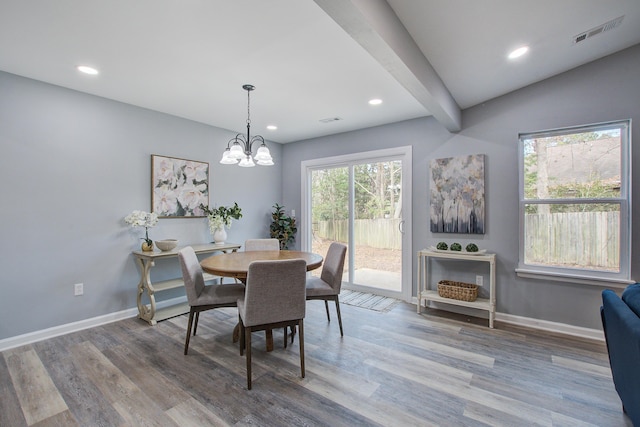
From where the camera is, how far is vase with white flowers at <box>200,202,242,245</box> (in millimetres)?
3959

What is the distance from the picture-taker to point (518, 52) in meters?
2.35

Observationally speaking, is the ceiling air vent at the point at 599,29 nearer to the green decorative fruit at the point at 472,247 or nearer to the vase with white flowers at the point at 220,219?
the green decorative fruit at the point at 472,247

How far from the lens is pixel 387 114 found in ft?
12.3

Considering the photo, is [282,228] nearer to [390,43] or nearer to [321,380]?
[321,380]

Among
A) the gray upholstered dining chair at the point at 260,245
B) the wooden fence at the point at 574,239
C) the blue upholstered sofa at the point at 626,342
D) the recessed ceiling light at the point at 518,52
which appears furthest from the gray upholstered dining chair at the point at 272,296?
the wooden fence at the point at 574,239

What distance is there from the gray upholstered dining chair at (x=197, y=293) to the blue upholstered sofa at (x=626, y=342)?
2.49 metres

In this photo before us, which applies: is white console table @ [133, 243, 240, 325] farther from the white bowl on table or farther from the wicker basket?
the wicker basket

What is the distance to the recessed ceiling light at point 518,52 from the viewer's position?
2300mm

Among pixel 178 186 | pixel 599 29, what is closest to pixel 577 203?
pixel 599 29

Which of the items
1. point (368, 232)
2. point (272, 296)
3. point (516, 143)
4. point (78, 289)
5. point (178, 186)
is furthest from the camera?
point (368, 232)

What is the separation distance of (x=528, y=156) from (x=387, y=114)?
1.63 m

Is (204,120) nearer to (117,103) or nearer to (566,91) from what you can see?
(117,103)

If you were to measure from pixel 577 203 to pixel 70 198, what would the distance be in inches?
200

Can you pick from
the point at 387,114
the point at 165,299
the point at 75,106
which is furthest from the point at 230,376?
the point at 387,114
